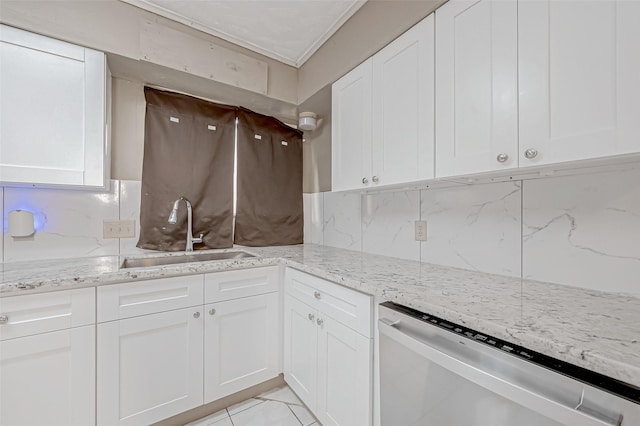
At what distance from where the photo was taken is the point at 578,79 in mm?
797

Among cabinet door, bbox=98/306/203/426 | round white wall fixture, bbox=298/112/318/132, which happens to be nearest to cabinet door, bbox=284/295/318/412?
cabinet door, bbox=98/306/203/426

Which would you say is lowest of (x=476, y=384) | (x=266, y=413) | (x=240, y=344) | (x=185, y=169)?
(x=266, y=413)

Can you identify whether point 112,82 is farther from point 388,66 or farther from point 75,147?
point 388,66

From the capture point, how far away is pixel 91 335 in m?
1.17

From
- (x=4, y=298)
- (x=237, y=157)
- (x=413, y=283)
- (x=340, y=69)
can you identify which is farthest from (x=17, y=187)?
(x=413, y=283)

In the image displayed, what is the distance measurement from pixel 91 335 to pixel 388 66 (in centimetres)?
191

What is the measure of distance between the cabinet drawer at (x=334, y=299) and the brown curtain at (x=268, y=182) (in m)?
0.76

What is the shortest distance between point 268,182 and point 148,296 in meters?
1.27

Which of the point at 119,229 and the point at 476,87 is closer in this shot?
the point at 476,87

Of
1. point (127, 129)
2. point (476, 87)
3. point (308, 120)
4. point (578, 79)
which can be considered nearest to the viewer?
point (578, 79)

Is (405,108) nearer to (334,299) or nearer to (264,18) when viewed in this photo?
(334,299)

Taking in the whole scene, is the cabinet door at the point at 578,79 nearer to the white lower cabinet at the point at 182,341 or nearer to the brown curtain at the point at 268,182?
the white lower cabinet at the point at 182,341

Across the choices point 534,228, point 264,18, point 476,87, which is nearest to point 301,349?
point 534,228

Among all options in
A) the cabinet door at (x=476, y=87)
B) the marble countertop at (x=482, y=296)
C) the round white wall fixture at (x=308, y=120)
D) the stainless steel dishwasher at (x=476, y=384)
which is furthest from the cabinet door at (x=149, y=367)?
the round white wall fixture at (x=308, y=120)
